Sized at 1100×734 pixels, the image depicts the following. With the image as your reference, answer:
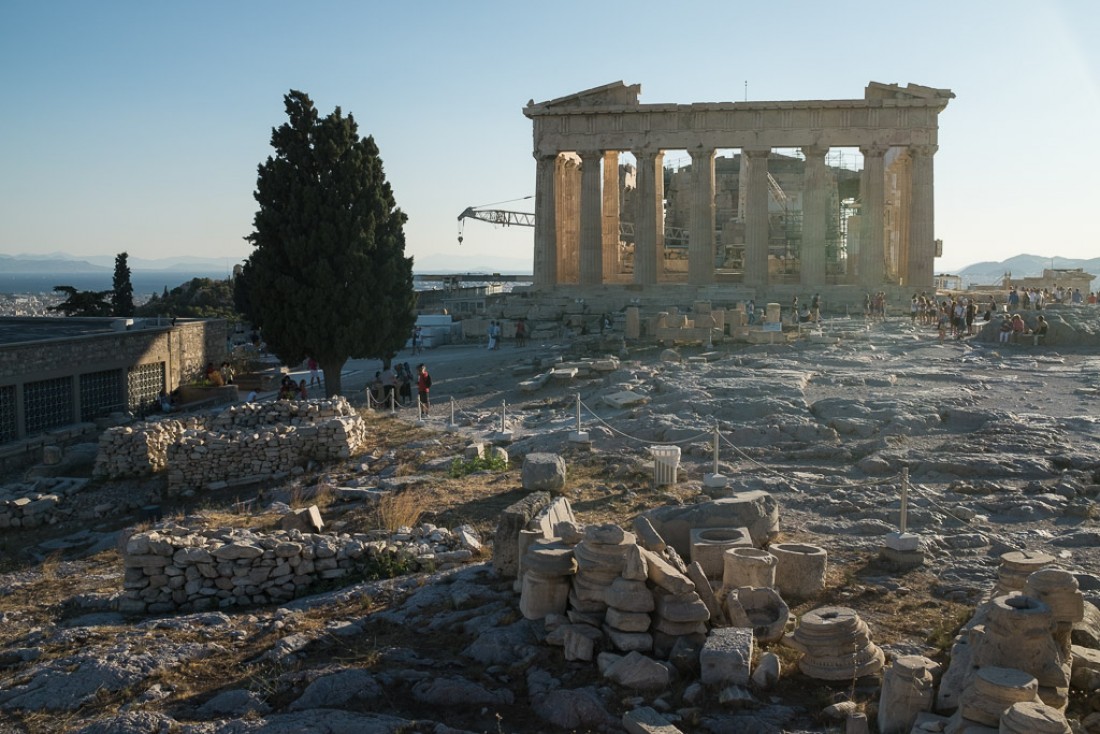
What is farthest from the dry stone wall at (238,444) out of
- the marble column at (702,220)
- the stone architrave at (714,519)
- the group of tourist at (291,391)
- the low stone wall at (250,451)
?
the marble column at (702,220)

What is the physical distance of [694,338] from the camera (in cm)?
3259

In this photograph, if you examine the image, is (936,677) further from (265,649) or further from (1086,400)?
(1086,400)

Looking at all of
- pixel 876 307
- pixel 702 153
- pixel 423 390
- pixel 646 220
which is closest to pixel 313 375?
pixel 423 390

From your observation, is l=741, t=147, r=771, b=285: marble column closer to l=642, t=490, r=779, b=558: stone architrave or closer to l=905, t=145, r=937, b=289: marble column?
l=905, t=145, r=937, b=289: marble column

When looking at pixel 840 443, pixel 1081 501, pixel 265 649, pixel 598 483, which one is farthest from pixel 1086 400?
pixel 265 649

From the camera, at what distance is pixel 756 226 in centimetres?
4478

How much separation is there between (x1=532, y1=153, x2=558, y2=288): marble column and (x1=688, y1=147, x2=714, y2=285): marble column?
19.5 feet

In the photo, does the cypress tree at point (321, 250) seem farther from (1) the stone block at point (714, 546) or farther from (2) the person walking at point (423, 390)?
(1) the stone block at point (714, 546)

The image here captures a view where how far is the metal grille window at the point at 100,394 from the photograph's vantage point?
28219 millimetres

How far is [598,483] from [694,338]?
16.7 meters

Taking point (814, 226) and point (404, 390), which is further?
point (814, 226)

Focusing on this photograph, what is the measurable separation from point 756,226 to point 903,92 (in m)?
7.90

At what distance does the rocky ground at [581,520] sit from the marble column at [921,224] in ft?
52.7

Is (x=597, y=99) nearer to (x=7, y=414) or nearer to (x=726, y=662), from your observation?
(x=7, y=414)
